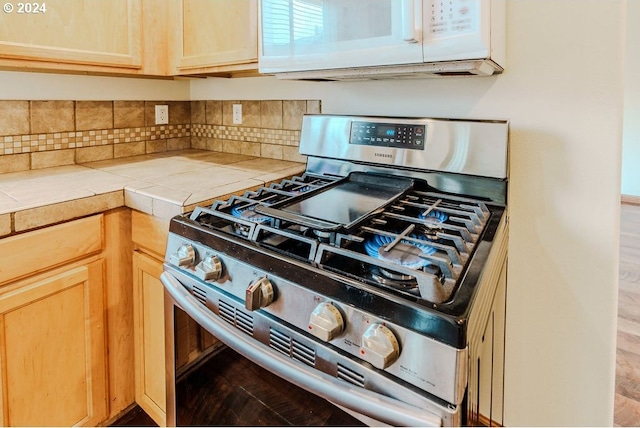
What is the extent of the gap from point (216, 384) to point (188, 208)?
1.46 ft

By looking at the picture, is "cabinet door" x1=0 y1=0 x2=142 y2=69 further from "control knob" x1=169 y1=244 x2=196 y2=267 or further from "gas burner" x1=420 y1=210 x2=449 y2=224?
"gas burner" x1=420 y1=210 x2=449 y2=224

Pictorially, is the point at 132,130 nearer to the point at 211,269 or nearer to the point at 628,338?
the point at 211,269

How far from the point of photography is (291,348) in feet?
2.49

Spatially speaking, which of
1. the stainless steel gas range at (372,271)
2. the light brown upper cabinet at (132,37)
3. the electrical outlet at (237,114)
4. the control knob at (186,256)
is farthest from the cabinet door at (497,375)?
the electrical outlet at (237,114)

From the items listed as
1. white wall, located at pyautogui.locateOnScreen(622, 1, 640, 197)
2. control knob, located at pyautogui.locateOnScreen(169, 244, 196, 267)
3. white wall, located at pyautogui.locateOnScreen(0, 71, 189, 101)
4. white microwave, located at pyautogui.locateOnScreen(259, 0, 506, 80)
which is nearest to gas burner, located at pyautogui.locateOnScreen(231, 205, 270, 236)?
control knob, located at pyautogui.locateOnScreen(169, 244, 196, 267)

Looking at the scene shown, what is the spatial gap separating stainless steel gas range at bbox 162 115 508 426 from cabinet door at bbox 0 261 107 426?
1.13 feet

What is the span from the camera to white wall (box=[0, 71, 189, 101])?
1484 mm

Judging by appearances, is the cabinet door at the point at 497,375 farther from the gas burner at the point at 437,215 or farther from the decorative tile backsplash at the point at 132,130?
the decorative tile backsplash at the point at 132,130

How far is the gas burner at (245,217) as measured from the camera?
937 mm

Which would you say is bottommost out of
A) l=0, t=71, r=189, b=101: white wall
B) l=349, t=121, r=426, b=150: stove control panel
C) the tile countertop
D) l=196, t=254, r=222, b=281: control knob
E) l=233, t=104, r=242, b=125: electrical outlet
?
l=196, t=254, r=222, b=281: control knob

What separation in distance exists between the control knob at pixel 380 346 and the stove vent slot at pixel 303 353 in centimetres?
→ 12

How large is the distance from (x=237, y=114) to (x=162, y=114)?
384mm

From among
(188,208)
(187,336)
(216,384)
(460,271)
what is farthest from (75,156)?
(460,271)

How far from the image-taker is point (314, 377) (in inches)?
28.1
